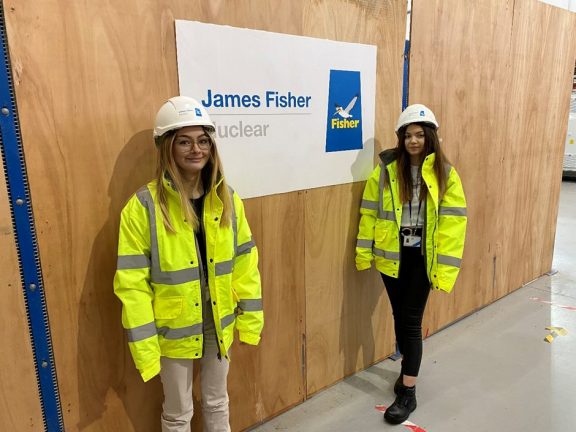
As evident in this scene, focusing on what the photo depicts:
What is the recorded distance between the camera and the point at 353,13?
224 cm

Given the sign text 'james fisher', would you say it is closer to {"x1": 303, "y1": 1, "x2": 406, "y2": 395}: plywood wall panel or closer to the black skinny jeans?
{"x1": 303, "y1": 1, "x2": 406, "y2": 395}: plywood wall panel

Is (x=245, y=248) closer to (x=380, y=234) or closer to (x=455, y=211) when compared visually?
(x=380, y=234)

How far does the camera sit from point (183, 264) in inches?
60.9

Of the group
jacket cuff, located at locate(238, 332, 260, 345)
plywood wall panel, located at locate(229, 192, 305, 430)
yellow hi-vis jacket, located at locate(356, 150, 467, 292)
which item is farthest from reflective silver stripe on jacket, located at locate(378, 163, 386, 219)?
jacket cuff, located at locate(238, 332, 260, 345)

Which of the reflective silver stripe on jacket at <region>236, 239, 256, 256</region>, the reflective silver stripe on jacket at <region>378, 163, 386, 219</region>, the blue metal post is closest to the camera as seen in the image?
the blue metal post

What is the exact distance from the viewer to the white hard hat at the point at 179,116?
4.86 feet

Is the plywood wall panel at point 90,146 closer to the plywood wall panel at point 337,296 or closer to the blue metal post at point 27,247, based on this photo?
the blue metal post at point 27,247

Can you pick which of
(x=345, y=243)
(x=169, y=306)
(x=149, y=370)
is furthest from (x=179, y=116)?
(x=345, y=243)

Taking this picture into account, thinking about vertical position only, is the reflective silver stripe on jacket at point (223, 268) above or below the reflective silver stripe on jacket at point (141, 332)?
above

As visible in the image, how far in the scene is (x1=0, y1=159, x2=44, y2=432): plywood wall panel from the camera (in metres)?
1.43

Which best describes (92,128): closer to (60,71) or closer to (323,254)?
(60,71)

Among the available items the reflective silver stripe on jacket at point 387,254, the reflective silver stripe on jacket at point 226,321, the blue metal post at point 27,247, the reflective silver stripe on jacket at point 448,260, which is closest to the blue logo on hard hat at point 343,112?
the reflective silver stripe on jacket at point 387,254

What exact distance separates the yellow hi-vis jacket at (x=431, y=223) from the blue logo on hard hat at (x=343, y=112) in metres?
0.20

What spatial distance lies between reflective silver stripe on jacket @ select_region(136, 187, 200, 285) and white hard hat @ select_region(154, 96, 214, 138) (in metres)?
0.22
